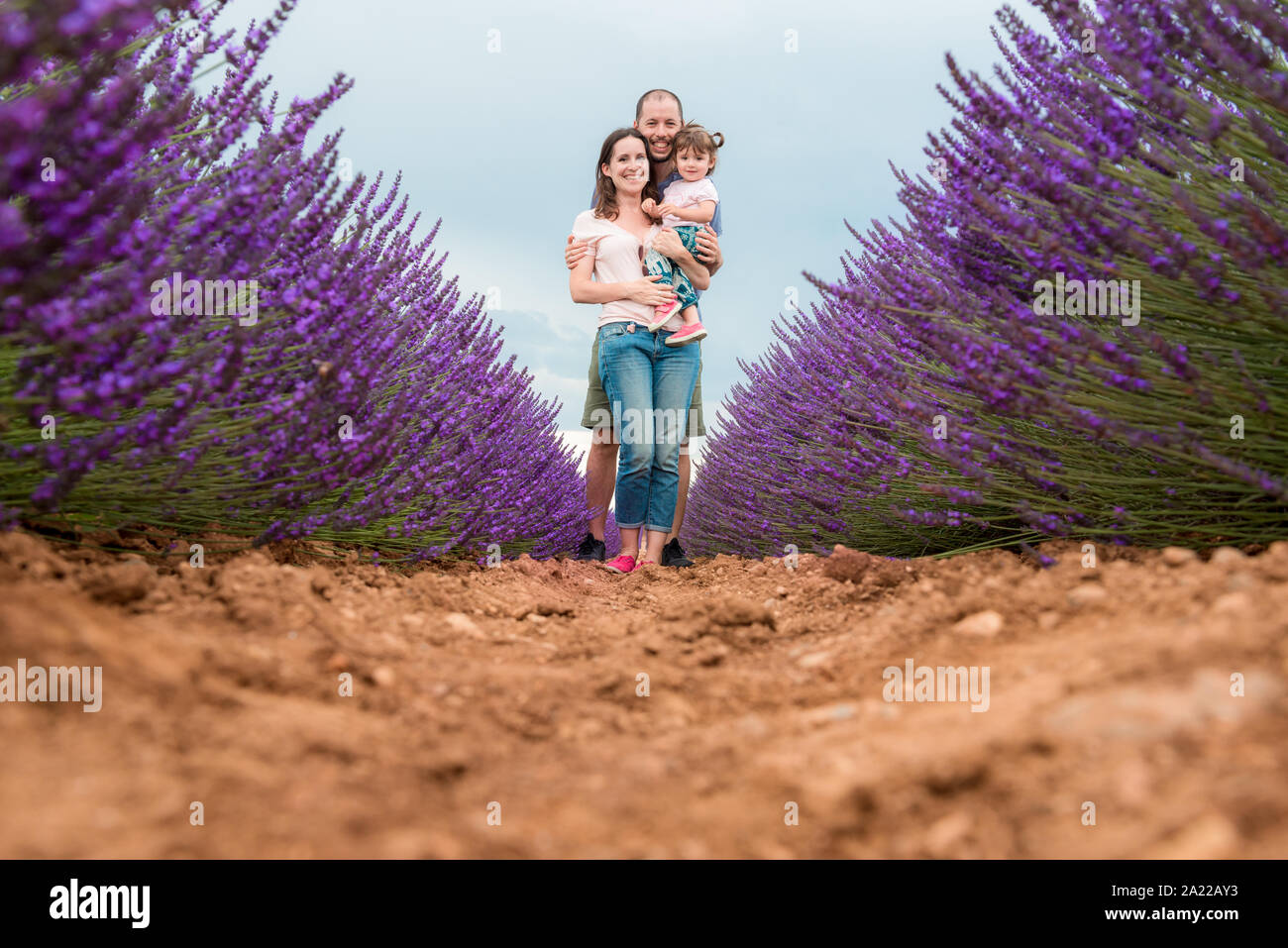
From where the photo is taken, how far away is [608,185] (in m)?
4.59

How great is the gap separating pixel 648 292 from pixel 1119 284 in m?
2.51

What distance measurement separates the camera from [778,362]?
557 cm

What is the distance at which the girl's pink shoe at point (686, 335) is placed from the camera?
4352mm

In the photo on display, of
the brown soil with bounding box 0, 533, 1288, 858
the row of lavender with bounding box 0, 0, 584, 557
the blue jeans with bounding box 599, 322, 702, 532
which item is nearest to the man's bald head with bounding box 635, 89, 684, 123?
the blue jeans with bounding box 599, 322, 702, 532

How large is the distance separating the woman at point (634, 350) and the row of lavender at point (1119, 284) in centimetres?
172

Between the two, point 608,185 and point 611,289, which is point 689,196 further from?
point 611,289

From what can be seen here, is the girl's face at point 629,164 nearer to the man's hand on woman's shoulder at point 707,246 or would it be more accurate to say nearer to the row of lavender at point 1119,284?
the man's hand on woman's shoulder at point 707,246

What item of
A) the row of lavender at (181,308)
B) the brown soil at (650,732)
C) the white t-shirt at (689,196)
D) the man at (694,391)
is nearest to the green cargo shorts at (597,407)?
the man at (694,391)

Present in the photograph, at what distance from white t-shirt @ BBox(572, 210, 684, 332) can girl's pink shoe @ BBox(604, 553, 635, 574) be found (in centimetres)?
120

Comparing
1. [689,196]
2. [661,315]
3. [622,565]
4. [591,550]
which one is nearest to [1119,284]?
[661,315]

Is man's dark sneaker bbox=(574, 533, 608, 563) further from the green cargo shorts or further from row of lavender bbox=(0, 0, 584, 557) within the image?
row of lavender bbox=(0, 0, 584, 557)

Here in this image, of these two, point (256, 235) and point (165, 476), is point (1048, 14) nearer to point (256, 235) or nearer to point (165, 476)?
point (256, 235)

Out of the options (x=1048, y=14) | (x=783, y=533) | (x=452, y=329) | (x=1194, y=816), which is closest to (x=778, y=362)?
(x=783, y=533)

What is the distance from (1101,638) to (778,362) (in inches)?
171
